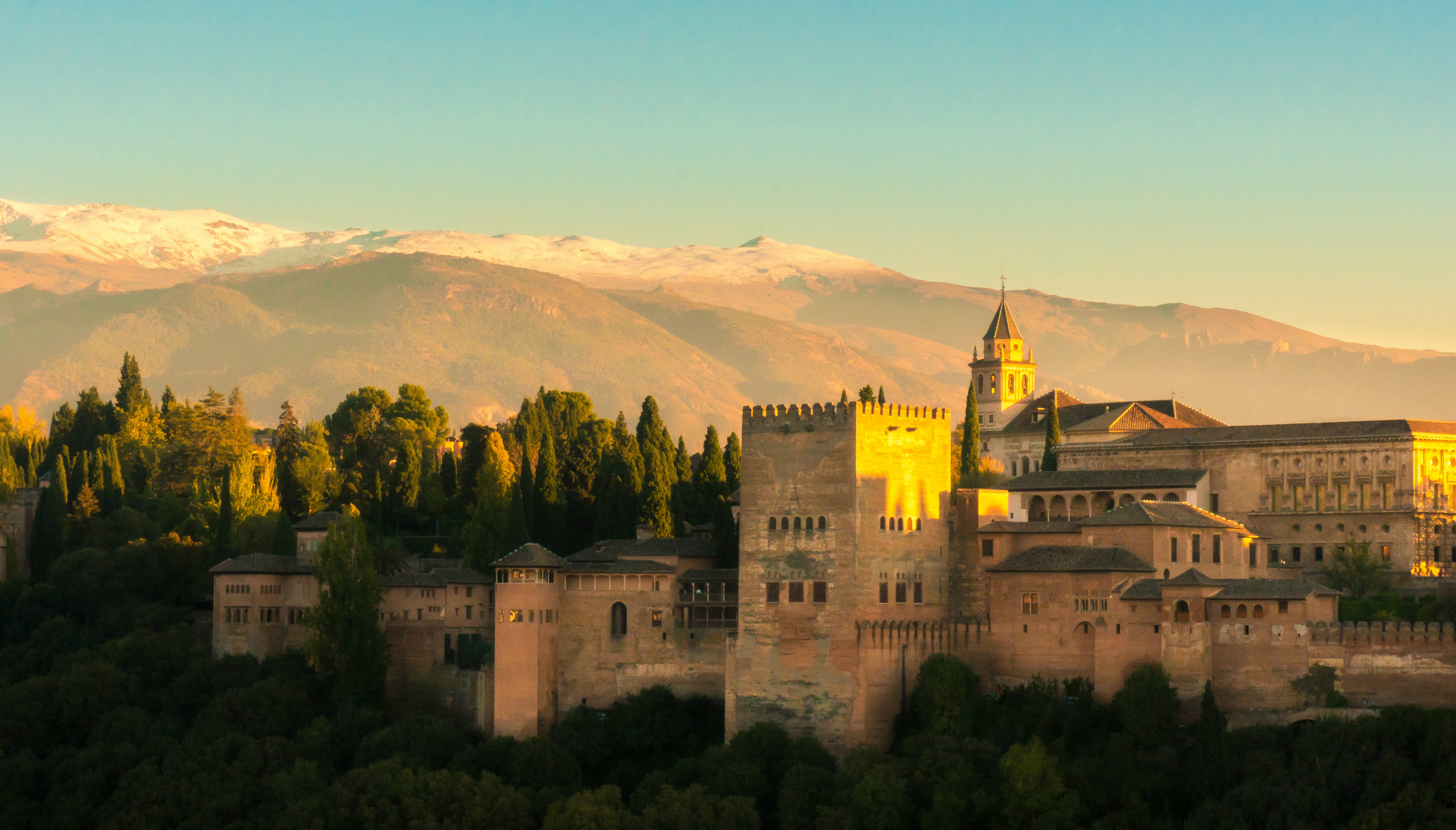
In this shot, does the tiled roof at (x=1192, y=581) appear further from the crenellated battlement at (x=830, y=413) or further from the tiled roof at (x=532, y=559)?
the tiled roof at (x=532, y=559)

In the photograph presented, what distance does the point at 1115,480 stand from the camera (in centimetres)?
7275

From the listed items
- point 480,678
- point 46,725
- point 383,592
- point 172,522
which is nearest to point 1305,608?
point 480,678

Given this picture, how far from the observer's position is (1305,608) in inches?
2147

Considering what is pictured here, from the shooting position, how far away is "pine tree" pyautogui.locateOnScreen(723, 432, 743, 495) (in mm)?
81562

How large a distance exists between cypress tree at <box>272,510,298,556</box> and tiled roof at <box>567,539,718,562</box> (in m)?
12.2

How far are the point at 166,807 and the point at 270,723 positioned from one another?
4.16 m

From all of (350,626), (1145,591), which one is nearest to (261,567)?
(350,626)

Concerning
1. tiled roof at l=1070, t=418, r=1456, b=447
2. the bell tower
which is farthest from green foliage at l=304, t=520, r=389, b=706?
the bell tower

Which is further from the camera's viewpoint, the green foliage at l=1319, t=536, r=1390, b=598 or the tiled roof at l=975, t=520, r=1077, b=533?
the green foliage at l=1319, t=536, r=1390, b=598

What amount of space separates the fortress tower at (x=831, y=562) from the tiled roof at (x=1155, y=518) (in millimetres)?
4860

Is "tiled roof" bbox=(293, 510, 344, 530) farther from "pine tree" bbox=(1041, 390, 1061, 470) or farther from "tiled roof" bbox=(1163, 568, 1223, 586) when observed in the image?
"tiled roof" bbox=(1163, 568, 1223, 586)

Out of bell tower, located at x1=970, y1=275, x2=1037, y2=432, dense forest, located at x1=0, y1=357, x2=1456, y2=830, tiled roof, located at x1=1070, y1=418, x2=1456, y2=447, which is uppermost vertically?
bell tower, located at x1=970, y1=275, x2=1037, y2=432

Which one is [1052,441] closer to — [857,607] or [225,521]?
[857,607]

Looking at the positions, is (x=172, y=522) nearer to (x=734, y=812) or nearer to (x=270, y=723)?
(x=270, y=723)
